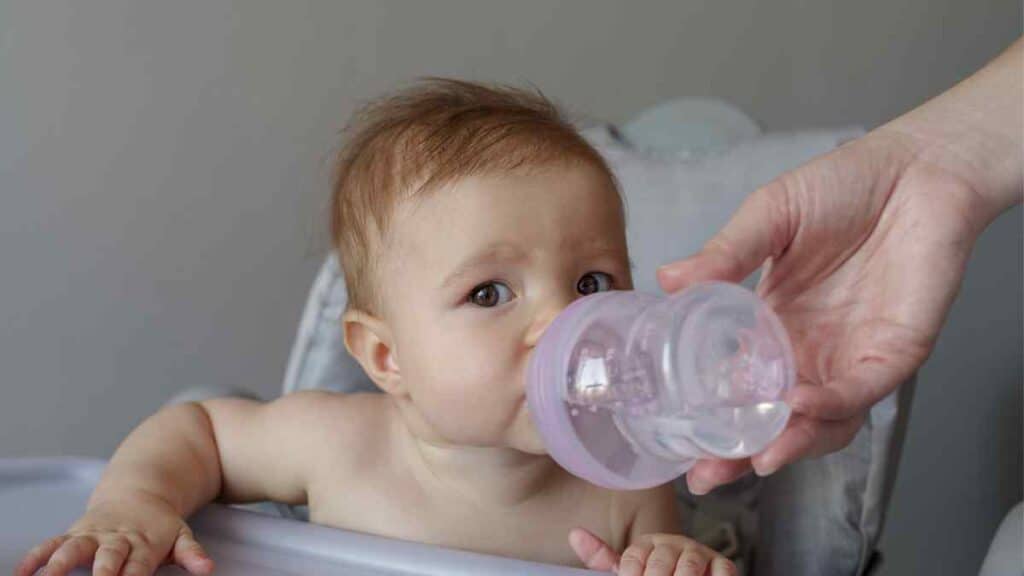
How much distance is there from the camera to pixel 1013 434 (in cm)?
171

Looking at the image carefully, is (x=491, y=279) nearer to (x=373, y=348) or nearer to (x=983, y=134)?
(x=373, y=348)

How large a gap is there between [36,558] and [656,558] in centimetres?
37

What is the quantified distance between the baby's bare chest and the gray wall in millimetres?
713

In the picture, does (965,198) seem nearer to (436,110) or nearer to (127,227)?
(436,110)

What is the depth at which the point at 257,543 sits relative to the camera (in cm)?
82

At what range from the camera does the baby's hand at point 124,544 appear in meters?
0.72

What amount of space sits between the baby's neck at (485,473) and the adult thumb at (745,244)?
0.22 m

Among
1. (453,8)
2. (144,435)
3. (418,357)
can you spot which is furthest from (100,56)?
(418,357)

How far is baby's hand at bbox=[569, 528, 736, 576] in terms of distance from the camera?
30.4 inches

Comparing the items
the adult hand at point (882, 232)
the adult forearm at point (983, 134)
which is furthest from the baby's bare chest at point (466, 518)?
the adult forearm at point (983, 134)

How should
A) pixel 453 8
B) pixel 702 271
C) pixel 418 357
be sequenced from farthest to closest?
1. pixel 453 8
2. pixel 418 357
3. pixel 702 271

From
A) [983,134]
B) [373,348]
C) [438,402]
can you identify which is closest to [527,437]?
[438,402]

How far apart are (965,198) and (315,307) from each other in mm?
587

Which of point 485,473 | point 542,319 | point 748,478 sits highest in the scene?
point 542,319
